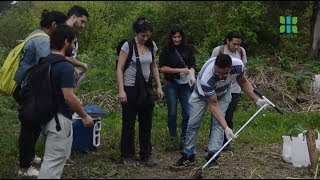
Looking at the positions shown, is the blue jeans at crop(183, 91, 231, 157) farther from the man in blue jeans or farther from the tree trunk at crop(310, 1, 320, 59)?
the tree trunk at crop(310, 1, 320, 59)

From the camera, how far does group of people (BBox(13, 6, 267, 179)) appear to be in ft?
15.9

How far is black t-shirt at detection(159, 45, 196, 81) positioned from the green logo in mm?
12737

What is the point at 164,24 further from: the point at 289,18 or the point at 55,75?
the point at 55,75

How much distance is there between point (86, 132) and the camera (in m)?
6.73

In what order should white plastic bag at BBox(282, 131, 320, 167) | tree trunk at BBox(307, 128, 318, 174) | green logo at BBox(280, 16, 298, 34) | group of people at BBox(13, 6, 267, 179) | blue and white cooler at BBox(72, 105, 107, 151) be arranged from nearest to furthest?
group of people at BBox(13, 6, 267, 179), tree trunk at BBox(307, 128, 318, 174), white plastic bag at BBox(282, 131, 320, 167), blue and white cooler at BBox(72, 105, 107, 151), green logo at BBox(280, 16, 298, 34)

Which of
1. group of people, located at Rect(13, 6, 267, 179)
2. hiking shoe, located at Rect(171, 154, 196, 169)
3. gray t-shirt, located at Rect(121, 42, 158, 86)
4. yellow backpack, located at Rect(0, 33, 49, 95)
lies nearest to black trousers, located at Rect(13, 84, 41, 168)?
group of people, located at Rect(13, 6, 267, 179)

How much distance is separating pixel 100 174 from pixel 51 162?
1.00 metres

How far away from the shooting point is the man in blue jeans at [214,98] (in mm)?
5588

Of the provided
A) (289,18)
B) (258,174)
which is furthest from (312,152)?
(289,18)

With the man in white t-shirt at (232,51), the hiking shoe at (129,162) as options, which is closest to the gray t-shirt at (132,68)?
the hiking shoe at (129,162)

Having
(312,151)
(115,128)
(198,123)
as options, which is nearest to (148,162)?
(198,123)

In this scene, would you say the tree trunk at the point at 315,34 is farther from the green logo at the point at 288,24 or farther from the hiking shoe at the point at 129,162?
the hiking shoe at the point at 129,162

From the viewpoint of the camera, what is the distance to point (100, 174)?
573 cm

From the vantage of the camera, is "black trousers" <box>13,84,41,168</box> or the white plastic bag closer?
"black trousers" <box>13,84,41,168</box>
